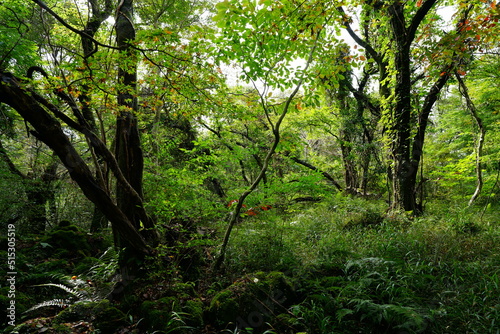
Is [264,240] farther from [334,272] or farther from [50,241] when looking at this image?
[50,241]

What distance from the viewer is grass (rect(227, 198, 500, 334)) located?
2918mm

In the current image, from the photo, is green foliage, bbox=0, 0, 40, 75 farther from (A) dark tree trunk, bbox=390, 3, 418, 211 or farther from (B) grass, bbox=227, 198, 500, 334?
(A) dark tree trunk, bbox=390, 3, 418, 211

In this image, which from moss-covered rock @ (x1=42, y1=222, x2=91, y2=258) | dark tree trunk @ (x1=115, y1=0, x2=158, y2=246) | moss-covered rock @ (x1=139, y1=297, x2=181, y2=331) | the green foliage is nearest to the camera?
moss-covered rock @ (x1=139, y1=297, x2=181, y2=331)

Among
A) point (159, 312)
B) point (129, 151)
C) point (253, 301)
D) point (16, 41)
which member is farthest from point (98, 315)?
point (16, 41)

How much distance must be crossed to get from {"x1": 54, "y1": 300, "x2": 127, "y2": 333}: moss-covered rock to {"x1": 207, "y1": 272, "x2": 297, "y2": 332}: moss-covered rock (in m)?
1.27

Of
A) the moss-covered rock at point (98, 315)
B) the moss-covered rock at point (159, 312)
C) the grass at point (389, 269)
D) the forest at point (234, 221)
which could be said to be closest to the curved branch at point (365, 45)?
the forest at point (234, 221)

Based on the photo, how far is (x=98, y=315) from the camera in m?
3.45

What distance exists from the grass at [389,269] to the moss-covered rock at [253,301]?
0.31m

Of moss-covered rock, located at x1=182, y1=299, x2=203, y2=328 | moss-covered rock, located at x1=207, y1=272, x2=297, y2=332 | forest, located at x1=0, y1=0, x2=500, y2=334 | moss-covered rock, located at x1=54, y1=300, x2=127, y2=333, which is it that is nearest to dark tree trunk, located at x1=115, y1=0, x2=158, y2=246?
forest, located at x1=0, y1=0, x2=500, y2=334

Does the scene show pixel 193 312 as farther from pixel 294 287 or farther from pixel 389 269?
pixel 389 269

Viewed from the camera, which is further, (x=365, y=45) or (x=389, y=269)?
(x=365, y=45)

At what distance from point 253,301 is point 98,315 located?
218 cm

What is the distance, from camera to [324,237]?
5.94 metres

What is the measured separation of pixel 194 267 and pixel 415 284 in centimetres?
370
